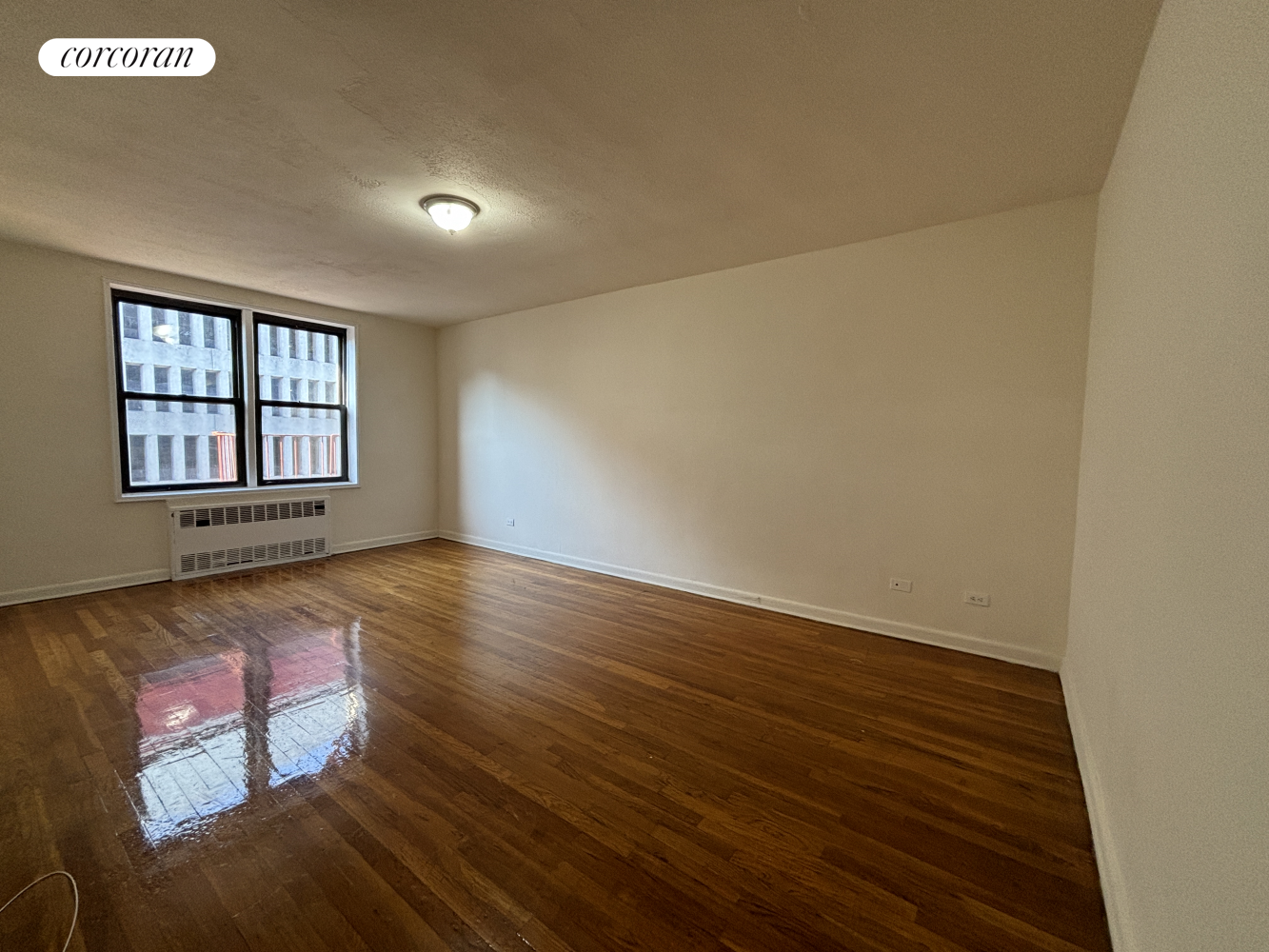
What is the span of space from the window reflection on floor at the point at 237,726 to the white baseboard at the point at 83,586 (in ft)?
7.51

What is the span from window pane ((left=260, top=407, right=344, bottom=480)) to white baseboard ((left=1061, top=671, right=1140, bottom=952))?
6.67 metres

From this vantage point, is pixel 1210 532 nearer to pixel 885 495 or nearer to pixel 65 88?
pixel 885 495

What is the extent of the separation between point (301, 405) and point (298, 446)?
0.48 metres

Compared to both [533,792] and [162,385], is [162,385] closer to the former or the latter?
[162,385]

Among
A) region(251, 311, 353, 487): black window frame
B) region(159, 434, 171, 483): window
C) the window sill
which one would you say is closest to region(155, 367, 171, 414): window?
region(159, 434, 171, 483): window

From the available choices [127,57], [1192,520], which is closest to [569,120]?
[127,57]

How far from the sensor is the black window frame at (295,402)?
4914 millimetres

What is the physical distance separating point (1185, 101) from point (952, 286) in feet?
6.18

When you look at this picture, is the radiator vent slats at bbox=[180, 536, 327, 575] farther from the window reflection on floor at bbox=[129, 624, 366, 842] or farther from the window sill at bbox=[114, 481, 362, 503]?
the window reflection on floor at bbox=[129, 624, 366, 842]

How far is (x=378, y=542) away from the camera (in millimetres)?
5977

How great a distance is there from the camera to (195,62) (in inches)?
70.2

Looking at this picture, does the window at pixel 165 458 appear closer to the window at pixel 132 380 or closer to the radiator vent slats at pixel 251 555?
the window at pixel 132 380

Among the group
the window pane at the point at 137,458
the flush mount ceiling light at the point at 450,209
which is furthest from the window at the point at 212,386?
the flush mount ceiling light at the point at 450,209

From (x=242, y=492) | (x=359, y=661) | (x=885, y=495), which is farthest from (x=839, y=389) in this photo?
(x=242, y=492)
